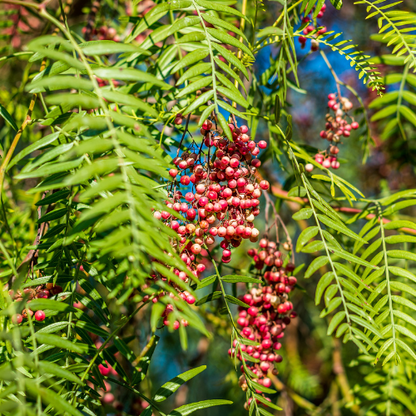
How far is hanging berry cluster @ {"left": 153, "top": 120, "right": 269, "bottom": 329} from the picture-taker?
64 centimetres

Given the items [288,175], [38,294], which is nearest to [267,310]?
[38,294]

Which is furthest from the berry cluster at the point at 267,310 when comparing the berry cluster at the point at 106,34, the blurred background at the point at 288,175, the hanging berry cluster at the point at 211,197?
the berry cluster at the point at 106,34

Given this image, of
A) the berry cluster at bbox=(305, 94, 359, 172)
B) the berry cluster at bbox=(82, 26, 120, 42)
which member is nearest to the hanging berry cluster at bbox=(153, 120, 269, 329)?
the berry cluster at bbox=(305, 94, 359, 172)

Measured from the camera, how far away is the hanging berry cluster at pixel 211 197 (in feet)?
2.10

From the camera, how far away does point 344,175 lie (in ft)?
7.99

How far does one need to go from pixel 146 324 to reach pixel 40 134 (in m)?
0.90

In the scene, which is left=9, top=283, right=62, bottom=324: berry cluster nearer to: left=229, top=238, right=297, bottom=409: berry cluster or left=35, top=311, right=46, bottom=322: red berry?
left=35, top=311, right=46, bottom=322: red berry

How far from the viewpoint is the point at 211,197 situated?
2.09ft

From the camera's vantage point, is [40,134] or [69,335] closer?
[69,335]

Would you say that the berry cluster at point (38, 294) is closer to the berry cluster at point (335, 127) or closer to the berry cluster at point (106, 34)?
the berry cluster at point (335, 127)

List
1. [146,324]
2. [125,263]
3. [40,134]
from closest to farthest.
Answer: [125,263]
[40,134]
[146,324]

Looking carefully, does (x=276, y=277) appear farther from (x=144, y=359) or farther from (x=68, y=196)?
(x=68, y=196)

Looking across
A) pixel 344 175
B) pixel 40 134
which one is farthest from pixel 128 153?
pixel 344 175

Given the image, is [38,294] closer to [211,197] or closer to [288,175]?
[211,197]
